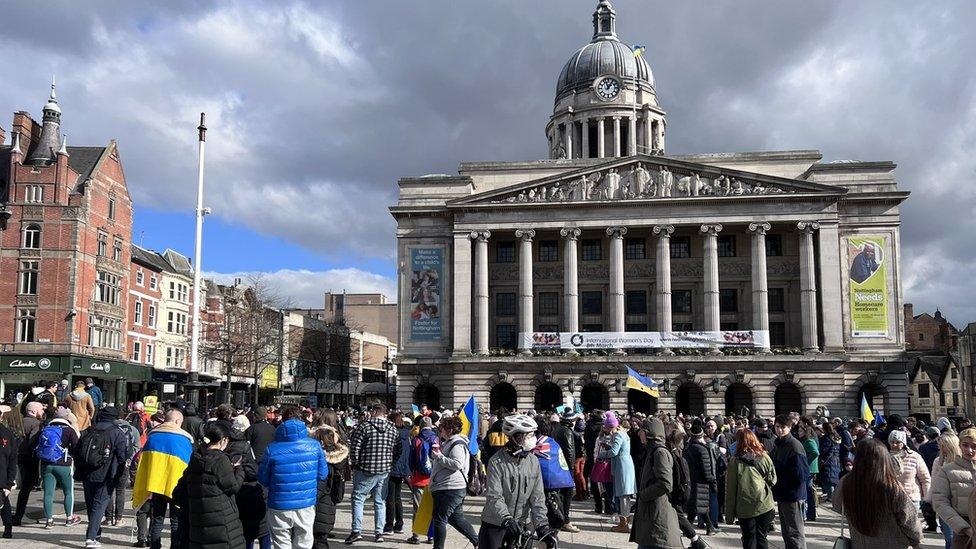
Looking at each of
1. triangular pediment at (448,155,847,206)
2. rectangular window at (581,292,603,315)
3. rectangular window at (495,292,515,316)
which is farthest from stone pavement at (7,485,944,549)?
rectangular window at (495,292,515,316)

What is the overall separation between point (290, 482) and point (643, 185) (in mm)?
49199

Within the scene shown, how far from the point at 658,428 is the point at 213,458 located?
520 cm

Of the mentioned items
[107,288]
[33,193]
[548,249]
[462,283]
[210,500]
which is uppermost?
[33,193]

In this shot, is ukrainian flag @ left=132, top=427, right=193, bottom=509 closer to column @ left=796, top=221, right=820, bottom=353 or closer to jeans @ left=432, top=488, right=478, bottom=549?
jeans @ left=432, top=488, right=478, bottom=549

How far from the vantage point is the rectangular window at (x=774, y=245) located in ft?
191

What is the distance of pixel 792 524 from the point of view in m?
11.8

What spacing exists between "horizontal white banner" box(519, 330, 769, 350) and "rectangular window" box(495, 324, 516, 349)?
580cm

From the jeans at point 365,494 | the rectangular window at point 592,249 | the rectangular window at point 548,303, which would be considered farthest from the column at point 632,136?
the jeans at point 365,494

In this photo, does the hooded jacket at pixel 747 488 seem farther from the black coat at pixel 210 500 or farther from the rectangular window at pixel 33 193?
the rectangular window at pixel 33 193

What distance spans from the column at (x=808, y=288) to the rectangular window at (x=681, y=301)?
7562mm

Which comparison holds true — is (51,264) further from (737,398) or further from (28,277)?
(737,398)

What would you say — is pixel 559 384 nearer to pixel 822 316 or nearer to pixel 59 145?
pixel 822 316

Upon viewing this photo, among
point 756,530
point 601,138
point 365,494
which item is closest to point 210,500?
point 365,494

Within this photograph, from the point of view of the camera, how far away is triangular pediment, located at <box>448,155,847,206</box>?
5534cm
